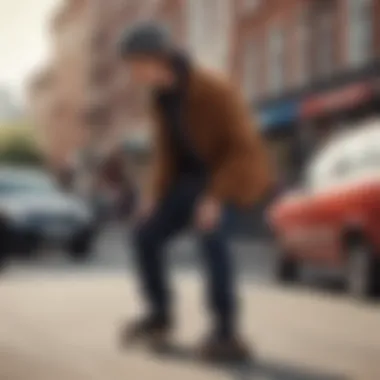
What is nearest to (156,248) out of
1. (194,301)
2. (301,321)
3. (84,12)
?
(194,301)

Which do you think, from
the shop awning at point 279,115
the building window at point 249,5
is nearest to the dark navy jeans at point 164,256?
the shop awning at point 279,115

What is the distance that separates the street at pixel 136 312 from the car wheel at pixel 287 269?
0.05 ft

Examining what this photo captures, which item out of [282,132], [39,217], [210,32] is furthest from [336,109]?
[39,217]

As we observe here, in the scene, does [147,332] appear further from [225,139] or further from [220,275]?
[225,139]

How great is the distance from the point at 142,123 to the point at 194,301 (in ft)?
0.72

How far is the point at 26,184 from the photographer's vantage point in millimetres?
1236

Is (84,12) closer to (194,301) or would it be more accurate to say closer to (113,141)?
(113,141)

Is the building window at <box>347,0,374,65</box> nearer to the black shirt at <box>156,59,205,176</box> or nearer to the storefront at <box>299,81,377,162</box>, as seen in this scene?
the storefront at <box>299,81,377,162</box>

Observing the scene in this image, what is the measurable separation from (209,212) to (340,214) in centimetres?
17

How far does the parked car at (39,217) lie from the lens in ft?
4.07

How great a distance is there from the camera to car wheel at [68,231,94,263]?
1248 millimetres

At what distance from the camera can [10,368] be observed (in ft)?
4.29

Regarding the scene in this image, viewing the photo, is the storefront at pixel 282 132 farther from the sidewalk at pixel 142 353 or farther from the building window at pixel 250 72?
the sidewalk at pixel 142 353

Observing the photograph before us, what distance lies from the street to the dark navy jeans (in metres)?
0.02
